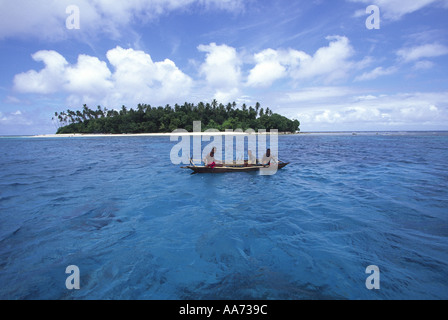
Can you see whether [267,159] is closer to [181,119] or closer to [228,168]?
[228,168]

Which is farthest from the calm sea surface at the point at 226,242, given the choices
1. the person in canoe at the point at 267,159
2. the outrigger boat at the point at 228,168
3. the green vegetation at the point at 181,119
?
the green vegetation at the point at 181,119

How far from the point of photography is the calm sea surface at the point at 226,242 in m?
4.44

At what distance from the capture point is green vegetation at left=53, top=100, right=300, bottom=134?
9488 centimetres

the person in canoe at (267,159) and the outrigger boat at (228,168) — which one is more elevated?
the person in canoe at (267,159)

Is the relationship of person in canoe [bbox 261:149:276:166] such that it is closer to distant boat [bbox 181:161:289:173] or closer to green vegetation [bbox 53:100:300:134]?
distant boat [bbox 181:161:289:173]

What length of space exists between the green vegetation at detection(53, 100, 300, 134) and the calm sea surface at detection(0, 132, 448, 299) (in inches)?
3347

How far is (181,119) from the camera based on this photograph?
306 feet

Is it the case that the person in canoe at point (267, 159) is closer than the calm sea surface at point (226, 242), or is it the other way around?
the calm sea surface at point (226, 242)

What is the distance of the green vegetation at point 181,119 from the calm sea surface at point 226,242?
85.0m

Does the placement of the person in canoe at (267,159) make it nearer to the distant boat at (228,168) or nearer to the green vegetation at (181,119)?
the distant boat at (228,168)

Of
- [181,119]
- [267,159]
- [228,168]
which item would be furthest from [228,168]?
[181,119]

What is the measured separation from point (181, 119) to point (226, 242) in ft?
302
